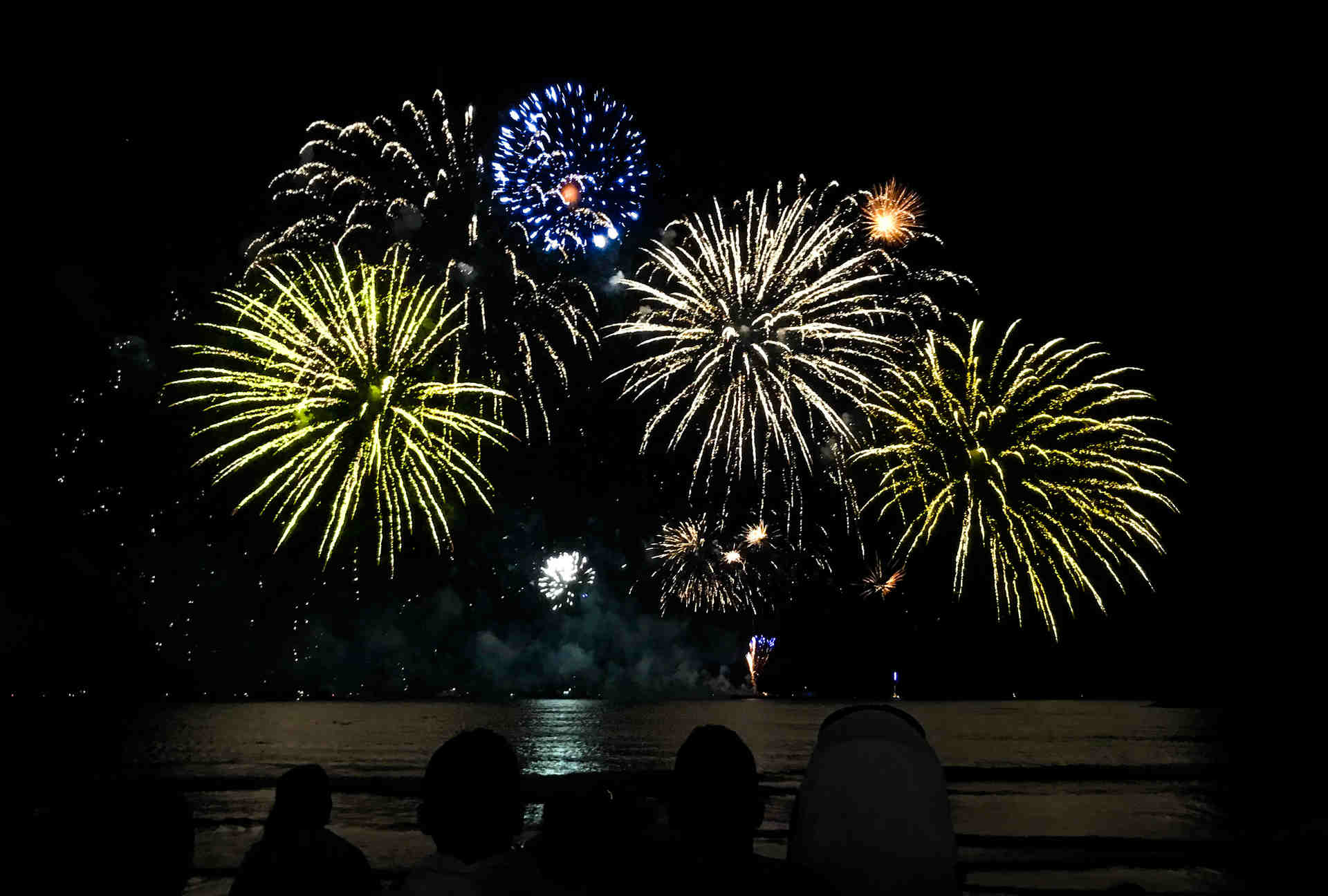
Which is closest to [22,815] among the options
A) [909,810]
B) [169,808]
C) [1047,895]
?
[169,808]

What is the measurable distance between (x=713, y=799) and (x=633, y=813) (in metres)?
1.27

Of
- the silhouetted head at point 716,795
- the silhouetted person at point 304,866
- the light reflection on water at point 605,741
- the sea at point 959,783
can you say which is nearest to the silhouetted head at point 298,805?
the silhouetted person at point 304,866

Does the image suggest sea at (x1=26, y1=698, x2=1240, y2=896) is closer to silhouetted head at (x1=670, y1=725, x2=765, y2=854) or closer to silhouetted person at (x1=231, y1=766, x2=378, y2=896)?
silhouetted person at (x1=231, y1=766, x2=378, y2=896)

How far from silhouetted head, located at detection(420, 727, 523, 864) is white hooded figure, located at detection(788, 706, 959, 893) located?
5.40 feet

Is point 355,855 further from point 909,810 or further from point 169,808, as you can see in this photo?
point 909,810

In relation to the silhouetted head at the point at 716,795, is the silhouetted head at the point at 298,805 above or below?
below

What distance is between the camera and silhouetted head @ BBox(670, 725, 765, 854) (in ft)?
14.4

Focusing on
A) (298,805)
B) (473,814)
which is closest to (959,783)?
(298,805)

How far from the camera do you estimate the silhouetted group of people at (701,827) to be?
422 centimetres

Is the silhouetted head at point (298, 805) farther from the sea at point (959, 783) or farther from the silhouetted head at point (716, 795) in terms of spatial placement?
the silhouetted head at point (716, 795)

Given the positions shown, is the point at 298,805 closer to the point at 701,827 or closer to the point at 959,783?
the point at 701,827

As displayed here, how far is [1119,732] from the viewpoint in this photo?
10488cm

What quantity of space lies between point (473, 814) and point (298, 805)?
3.39m

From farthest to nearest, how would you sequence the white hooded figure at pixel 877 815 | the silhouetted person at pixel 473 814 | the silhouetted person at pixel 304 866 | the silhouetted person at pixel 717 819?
the silhouetted person at pixel 304 866 < the silhouetted person at pixel 473 814 < the white hooded figure at pixel 877 815 < the silhouetted person at pixel 717 819
